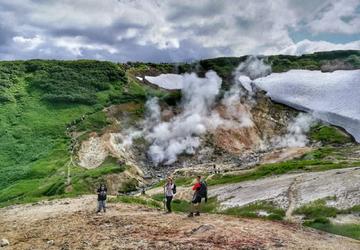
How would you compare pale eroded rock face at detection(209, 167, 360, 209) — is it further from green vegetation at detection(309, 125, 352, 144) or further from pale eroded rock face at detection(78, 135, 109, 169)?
green vegetation at detection(309, 125, 352, 144)

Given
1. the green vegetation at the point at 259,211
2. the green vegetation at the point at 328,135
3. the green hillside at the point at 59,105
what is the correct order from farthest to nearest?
1. the green vegetation at the point at 328,135
2. the green hillside at the point at 59,105
3. the green vegetation at the point at 259,211

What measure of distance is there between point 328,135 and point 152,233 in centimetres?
9699

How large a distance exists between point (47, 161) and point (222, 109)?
146 feet

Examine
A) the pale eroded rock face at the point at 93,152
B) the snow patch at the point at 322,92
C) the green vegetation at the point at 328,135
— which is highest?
the snow patch at the point at 322,92

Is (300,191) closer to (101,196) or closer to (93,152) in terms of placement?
(101,196)

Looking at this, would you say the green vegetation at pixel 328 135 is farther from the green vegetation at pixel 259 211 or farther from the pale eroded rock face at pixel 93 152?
the green vegetation at pixel 259 211

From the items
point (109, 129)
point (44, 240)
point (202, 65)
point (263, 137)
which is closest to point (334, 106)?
point (263, 137)

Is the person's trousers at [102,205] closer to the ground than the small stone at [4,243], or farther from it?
farther from it

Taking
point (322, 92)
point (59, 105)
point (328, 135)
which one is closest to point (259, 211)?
point (328, 135)

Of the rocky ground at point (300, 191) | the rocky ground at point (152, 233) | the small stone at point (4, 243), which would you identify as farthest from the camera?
the rocky ground at point (300, 191)

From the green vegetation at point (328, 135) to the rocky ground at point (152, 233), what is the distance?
279ft

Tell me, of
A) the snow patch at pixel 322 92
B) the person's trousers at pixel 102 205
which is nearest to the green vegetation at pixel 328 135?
the snow patch at pixel 322 92

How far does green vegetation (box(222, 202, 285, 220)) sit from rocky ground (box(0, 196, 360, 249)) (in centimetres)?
366

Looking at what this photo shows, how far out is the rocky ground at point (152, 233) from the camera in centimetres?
3256
